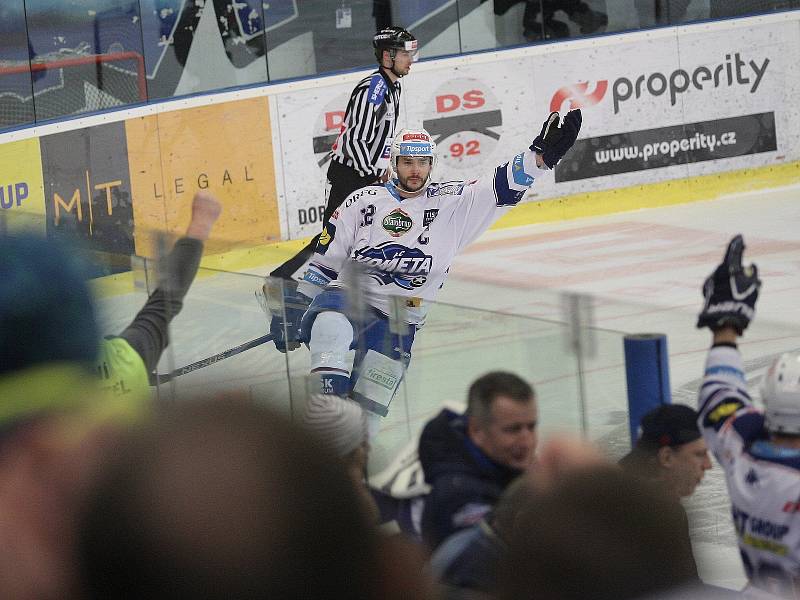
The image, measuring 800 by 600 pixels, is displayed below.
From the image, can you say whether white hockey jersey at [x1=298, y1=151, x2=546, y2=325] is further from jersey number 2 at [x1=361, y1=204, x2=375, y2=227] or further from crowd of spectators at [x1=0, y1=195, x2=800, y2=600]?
crowd of spectators at [x1=0, y1=195, x2=800, y2=600]

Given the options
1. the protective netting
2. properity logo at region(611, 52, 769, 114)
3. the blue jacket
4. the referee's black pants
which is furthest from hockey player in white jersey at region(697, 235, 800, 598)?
properity logo at region(611, 52, 769, 114)

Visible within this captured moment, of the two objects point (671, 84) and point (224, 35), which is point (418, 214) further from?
point (671, 84)

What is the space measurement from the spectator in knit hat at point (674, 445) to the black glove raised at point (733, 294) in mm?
175

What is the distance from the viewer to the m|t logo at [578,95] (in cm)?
1009

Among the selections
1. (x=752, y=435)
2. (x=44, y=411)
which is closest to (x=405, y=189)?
(x=752, y=435)

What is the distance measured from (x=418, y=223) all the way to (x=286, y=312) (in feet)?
6.73

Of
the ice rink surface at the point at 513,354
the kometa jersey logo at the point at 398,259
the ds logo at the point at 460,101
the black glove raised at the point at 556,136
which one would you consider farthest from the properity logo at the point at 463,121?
the ice rink surface at the point at 513,354

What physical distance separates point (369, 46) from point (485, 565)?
28.4 ft

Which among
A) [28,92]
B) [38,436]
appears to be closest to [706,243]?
[28,92]

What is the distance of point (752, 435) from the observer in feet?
7.61

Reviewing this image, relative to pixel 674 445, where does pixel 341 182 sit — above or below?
above

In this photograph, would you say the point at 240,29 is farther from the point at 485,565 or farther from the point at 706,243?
the point at 485,565

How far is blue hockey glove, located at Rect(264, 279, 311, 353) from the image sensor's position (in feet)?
10.9

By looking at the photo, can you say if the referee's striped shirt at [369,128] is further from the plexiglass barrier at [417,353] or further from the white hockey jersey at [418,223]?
the plexiglass barrier at [417,353]
